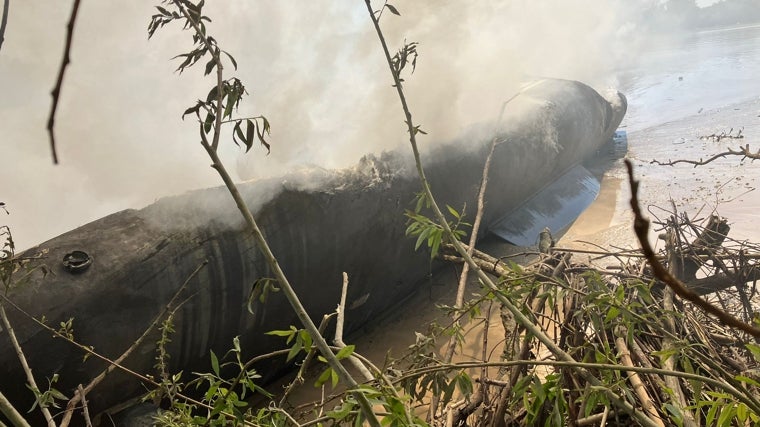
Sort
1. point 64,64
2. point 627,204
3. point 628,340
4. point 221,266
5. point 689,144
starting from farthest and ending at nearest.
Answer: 1. point 689,144
2. point 627,204
3. point 221,266
4. point 628,340
5. point 64,64

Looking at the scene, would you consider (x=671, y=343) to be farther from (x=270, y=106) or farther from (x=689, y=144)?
(x=689, y=144)

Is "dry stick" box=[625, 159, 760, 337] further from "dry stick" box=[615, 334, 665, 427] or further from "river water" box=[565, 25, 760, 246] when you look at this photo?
"river water" box=[565, 25, 760, 246]

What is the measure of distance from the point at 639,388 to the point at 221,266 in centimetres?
248

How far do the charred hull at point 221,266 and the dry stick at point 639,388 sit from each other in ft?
7.51

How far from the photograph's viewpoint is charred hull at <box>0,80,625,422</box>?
9.59 feet

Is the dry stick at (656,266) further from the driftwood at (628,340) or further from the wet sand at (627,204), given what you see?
the wet sand at (627,204)

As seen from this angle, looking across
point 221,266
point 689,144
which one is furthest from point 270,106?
point 689,144

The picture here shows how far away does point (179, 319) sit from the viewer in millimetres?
3270

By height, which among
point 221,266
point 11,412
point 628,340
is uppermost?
point 11,412

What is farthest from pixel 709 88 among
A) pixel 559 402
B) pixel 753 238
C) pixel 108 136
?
pixel 559 402

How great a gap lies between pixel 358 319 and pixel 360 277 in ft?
1.57

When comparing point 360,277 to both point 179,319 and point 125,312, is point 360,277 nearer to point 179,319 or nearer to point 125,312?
point 179,319

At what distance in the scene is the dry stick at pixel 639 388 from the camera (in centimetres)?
185

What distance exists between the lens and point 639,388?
1933mm
